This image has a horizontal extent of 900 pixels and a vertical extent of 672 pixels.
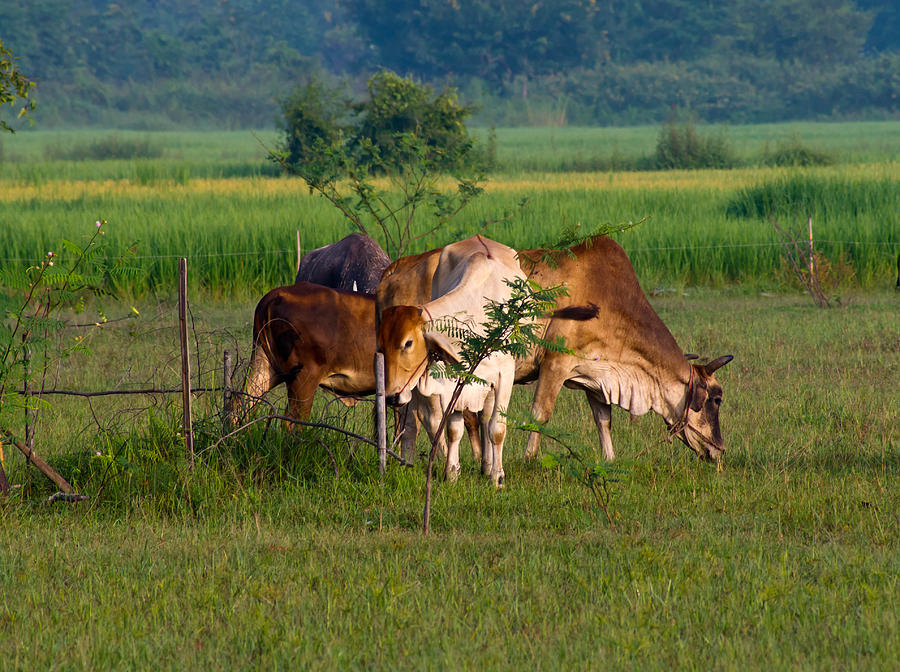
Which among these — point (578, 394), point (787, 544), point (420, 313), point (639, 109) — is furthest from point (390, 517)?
point (639, 109)

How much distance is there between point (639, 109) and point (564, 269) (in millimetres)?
53724

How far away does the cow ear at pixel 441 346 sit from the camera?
614 centimetres

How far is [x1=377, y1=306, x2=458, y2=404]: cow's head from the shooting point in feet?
19.8

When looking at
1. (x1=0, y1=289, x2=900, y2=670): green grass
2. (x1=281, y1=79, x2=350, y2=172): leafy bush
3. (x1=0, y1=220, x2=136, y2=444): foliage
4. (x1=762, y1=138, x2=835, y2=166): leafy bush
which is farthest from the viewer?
(x1=762, y1=138, x2=835, y2=166): leafy bush

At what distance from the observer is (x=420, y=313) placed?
6.14 metres

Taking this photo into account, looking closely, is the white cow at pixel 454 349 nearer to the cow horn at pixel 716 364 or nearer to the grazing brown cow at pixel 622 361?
the grazing brown cow at pixel 622 361

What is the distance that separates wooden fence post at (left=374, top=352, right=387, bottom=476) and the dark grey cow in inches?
135

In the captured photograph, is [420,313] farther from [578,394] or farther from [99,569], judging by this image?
[578,394]

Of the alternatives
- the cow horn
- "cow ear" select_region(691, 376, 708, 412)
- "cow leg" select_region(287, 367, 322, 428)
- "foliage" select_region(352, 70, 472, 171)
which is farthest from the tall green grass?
"cow leg" select_region(287, 367, 322, 428)

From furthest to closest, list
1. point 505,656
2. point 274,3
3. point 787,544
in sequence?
point 274,3
point 787,544
point 505,656

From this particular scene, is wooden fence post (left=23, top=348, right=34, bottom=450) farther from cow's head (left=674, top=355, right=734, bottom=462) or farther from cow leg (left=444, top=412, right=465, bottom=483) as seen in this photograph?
cow's head (left=674, top=355, right=734, bottom=462)

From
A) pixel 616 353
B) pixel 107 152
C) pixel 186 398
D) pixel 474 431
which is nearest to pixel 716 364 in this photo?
pixel 616 353

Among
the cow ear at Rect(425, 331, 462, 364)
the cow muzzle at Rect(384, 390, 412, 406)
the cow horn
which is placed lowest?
the cow horn

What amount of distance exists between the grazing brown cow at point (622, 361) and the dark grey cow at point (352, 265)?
113 inches
